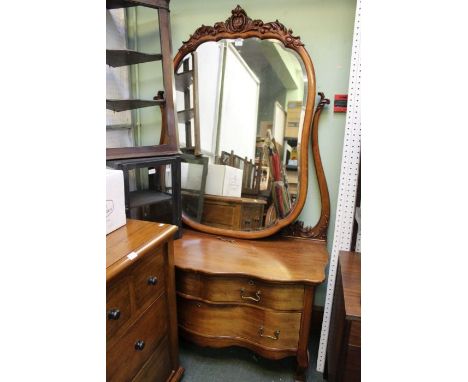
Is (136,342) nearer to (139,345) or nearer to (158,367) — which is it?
(139,345)

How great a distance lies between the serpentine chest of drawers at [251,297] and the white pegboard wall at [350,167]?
0.15 metres

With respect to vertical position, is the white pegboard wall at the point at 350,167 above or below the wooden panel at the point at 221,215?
above

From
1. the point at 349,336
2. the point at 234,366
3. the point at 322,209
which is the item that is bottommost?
the point at 234,366

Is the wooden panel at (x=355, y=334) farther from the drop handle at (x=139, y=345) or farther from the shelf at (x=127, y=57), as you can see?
the shelf at (x=127, y=57)

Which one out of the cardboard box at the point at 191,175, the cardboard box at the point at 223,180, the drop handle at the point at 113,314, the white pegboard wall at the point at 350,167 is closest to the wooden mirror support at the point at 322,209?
the white pegboard wall at the point at 350,167

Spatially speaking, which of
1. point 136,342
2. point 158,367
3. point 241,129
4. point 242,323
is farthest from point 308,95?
point 158,367

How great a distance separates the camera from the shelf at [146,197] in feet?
4.20

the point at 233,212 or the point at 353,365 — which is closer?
the point at 353,365

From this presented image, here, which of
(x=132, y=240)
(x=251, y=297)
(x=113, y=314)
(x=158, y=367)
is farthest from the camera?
(x=251, y=297)

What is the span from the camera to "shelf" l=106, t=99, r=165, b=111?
54.7 inches

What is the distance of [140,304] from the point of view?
0.89 metres

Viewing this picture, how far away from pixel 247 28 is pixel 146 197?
1.01 meters
